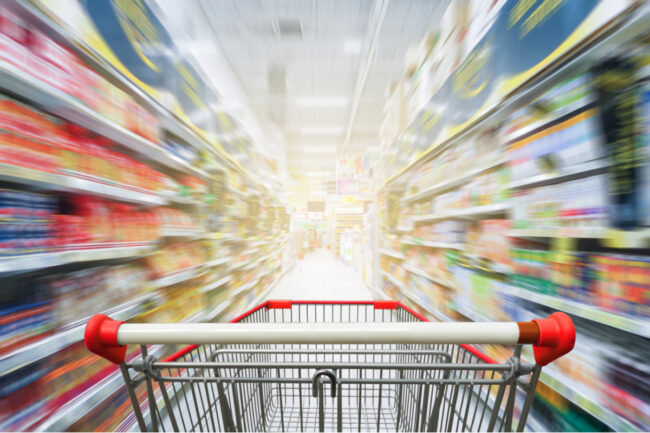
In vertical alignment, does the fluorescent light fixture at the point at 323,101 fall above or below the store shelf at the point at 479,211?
above

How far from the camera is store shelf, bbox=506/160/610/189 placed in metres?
0.75

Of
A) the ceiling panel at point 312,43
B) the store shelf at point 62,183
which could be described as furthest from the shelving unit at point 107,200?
the ceiling panel at point 312,43

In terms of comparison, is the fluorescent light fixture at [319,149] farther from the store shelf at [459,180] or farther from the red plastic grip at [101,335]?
the red plastic grip at [101,335]

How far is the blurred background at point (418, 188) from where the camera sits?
71 centimetres

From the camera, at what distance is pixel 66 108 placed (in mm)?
860

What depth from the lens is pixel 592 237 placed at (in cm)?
76

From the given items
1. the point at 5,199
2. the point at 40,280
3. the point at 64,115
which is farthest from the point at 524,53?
the point at 40,280

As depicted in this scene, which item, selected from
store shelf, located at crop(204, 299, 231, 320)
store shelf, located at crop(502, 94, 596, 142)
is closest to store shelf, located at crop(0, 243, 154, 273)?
store shelf, located at crop(204, 299, 231, 320)

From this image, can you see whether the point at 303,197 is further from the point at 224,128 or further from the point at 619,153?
the point at 619,153

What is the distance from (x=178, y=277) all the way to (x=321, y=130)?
502cm

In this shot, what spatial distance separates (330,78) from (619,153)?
360 cm

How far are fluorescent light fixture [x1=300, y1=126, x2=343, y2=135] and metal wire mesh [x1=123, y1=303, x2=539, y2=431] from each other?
4.99 metres

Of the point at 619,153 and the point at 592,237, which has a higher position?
the point at 619,153

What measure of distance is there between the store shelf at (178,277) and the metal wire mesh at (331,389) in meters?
0.47
